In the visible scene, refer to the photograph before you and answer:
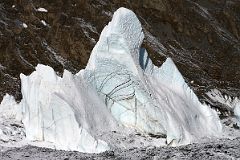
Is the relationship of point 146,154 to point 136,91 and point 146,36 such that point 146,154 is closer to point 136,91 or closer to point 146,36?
point 136,91

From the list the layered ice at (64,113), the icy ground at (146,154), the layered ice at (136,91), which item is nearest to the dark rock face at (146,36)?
the layered ice at (136,91)

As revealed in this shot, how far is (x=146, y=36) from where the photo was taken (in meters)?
69.0

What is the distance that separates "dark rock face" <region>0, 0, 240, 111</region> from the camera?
5962 centimetres

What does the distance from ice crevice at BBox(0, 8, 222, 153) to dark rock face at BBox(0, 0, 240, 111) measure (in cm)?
3211

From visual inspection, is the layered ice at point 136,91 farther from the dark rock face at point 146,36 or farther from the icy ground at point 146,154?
the dark rock face at point 146,36

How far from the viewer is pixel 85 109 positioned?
17281 millimetres

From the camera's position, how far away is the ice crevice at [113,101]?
16547 mm

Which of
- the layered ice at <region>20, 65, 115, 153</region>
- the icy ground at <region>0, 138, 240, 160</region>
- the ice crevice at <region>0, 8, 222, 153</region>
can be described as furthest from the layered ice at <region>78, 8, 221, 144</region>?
the icy ground at <region>0, 138, 240, 160</region>

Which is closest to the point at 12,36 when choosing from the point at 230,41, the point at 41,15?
the point at 41,15

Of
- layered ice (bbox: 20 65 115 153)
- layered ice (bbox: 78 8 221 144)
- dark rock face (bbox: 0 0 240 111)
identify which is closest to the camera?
layered ice (bbox: 20 65 115 153)

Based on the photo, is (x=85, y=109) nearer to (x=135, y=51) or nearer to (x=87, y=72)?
(x=87, y=72)

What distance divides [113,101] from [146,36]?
5088 cm

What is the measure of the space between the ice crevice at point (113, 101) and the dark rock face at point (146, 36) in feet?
105

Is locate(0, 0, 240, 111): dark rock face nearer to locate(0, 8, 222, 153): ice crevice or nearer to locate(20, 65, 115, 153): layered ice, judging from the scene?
locate(0, 8, 222, 153): ice crevice
